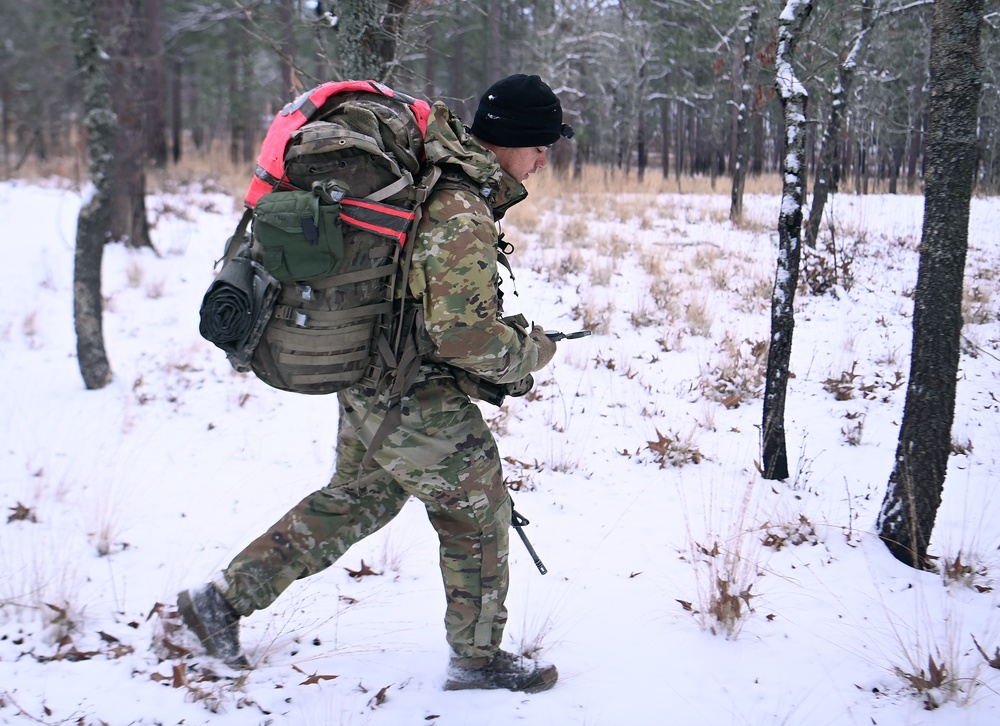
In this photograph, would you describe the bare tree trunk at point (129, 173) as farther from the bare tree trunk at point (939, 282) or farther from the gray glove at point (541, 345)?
the bare tree trunk at point (939, 282)

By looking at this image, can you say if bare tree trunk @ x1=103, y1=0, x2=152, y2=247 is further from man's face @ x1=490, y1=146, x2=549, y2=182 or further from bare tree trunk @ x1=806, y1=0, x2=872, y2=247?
bare tree trunk @ x1=806, y1=0, x2=872, y2=247

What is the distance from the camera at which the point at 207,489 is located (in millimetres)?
3938

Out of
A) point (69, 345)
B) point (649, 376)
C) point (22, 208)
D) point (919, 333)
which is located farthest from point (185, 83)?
point (919, 333)

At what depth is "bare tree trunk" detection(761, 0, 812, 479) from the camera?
3566mm

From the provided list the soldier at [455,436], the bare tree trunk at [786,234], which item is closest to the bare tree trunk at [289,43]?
the soldier at [455,436]

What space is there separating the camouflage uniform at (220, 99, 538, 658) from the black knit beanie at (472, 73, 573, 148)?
10 centimetres

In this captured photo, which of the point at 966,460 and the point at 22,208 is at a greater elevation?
the point at 22,208

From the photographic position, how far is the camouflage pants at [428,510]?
215cm

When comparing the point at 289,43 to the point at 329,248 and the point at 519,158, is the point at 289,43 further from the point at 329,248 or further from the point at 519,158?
the point at 329,248

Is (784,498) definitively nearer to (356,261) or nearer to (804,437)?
(804,437)

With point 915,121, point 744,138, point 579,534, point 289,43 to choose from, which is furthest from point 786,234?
point 915,121

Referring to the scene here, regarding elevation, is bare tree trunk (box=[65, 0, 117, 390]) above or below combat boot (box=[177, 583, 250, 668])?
above

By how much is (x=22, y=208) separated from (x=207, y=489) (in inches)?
385

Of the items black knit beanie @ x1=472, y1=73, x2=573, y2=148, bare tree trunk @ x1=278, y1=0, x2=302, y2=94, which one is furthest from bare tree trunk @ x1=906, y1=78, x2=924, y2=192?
black knit beanie @ x1=472, y1=73, x2=573, y2=148
